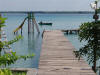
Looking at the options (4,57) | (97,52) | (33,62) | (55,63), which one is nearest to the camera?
(4,57)

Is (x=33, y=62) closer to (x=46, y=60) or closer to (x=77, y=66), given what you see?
(x=46, y=60)

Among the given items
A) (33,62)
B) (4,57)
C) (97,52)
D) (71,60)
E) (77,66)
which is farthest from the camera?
(33,62)

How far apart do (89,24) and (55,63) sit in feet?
5.44

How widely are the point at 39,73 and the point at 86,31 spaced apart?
5.37ft

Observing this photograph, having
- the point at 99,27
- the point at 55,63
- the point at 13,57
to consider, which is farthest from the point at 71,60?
the point at 13,57

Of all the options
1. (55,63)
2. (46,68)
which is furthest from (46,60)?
(46,68)

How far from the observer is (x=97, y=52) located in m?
6.02

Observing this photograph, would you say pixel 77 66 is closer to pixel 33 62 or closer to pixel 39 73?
pixel 39 73

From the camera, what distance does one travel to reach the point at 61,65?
671 centimetres

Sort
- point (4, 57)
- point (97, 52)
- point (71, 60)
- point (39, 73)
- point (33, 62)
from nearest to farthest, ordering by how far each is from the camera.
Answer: point (4, 57), point (39, 73), point (97, 52), point (71, 60), point (33, 62)

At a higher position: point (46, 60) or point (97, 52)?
point (97, 52)

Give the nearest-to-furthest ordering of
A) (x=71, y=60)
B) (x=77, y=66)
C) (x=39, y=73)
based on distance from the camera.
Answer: (x=39, y=73) → (x=77, y=66) → (x=71, y=60)

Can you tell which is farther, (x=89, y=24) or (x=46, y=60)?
(x=46, y=60)
